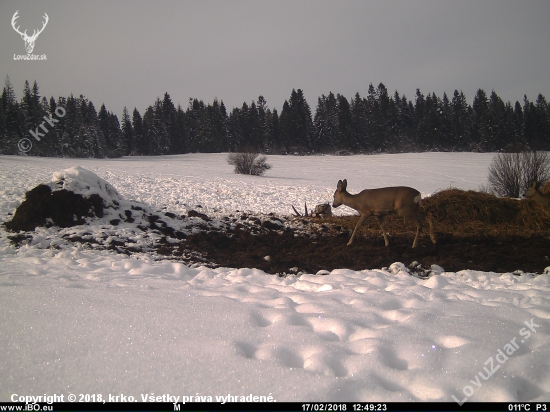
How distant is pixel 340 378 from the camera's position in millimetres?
2273

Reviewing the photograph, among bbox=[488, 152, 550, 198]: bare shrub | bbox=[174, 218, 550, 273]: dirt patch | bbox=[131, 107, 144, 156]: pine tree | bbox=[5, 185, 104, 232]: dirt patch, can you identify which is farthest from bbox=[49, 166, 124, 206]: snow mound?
bbox=[131, 107, 144, 156]: pine tree

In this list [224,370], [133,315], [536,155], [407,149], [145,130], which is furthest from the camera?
[145,130]

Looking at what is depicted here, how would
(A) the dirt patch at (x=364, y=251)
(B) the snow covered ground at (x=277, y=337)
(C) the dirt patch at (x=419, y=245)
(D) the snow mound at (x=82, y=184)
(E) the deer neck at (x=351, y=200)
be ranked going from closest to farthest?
(B) the snow covered ground at (x=277, y=337) → (A) the dirt patch at (x=364, y=251) → (C) the dirt patch at (x=419, y=245) → (E) the deer neck at (x=351, y=200) → (D) the snow mound at (x=82, y=184)

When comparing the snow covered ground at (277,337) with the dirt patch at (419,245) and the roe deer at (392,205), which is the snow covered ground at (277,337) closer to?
the dirt patch at (419,245)

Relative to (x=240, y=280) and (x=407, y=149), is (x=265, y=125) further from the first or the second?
(x=240, y=280)

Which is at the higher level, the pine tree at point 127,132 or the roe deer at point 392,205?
the pine tree at point 127,132

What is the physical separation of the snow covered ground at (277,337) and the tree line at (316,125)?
209 feet

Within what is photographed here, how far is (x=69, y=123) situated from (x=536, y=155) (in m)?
68.3

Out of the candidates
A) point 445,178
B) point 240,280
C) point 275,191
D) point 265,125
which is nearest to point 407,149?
point 265,125

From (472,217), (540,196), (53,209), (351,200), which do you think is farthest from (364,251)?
(53,209)

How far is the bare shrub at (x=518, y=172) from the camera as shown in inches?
702

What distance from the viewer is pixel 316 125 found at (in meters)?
75.2

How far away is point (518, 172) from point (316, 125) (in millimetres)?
59374

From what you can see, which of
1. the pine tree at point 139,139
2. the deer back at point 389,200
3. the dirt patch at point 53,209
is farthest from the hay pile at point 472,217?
the pine tree at point 139,139
